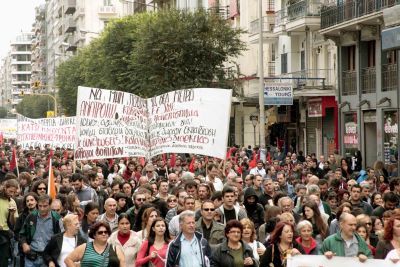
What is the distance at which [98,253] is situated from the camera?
1084 centimetres

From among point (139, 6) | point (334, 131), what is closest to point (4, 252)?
point (334, 131)

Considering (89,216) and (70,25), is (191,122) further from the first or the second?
(70,25)

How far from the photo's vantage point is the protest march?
35.7ft

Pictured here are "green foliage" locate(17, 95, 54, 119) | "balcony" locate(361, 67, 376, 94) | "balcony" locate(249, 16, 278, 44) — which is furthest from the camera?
"green foliage" locate(17, 95, 54, 119)

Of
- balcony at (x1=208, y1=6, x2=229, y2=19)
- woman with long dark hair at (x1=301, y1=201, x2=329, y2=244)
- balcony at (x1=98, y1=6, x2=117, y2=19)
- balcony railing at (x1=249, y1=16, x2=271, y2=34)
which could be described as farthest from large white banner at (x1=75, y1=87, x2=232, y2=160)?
balcony at (x1=98, y1=6, x2=117, y2=19)

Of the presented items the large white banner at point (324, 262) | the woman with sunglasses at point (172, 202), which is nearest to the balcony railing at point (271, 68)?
the woman with sunglasses at point (172, 202)

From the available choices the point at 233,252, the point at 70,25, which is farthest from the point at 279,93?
the point at 70,25

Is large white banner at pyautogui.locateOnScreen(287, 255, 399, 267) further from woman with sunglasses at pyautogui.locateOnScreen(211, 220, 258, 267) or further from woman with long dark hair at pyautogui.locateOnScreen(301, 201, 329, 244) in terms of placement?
woman with long dark hair at pyautogui.locateOnScreen(301, 201, 329, 244)

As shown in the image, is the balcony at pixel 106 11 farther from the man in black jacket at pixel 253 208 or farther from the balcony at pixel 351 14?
the man in black jacket at pixel 253 208

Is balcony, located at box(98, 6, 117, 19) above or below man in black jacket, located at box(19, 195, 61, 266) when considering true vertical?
above

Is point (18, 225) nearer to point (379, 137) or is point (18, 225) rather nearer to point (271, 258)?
point (271, 258)

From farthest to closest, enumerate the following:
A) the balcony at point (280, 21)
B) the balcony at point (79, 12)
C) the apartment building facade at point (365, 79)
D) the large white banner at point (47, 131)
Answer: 1. the balcony at point (79, 12)
2. the balcony at point (280, 21)
3. the large white banner at point (47, 131)
4. the apartment building facade at point (365, 79)

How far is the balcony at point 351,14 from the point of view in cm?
3294

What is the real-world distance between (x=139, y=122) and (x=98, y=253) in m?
10.7
